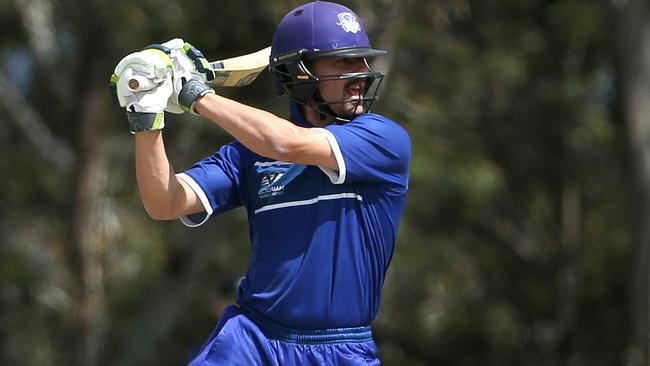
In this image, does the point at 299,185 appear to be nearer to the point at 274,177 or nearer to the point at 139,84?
the point at 274,177

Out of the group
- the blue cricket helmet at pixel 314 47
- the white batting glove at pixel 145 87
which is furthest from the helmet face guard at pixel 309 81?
the white batting glove at pixel 145 87

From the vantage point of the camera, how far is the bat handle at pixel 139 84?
4.38 metres

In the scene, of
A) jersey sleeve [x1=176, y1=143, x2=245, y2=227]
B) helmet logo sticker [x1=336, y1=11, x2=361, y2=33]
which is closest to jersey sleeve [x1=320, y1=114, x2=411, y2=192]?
helmet logo sticker [x1=336, y1=11, x2=361, y2=33]

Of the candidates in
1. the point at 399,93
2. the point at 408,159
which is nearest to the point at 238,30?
the point at 399,93

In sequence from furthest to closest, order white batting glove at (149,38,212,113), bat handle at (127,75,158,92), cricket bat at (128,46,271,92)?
1. cricket bat at (128,46,271,92)
2. white batting glove at (149,38,212,113)
3. bat handle at (127,75,158,92)

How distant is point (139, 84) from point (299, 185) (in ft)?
2.31

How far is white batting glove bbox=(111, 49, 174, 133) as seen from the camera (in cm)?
438

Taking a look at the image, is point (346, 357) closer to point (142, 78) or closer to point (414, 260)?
point (142, 78)

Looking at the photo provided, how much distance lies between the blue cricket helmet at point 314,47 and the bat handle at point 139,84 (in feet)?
1.96

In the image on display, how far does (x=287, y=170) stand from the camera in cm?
468

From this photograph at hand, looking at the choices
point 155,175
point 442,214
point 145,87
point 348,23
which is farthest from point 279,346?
point 442,214

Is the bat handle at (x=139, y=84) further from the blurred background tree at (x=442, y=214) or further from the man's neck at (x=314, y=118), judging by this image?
the blurred background tree at (x=442, y=214)

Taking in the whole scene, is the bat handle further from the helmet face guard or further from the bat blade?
the helmet face guard

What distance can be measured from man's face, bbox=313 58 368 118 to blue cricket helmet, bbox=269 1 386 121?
0.02 metres
